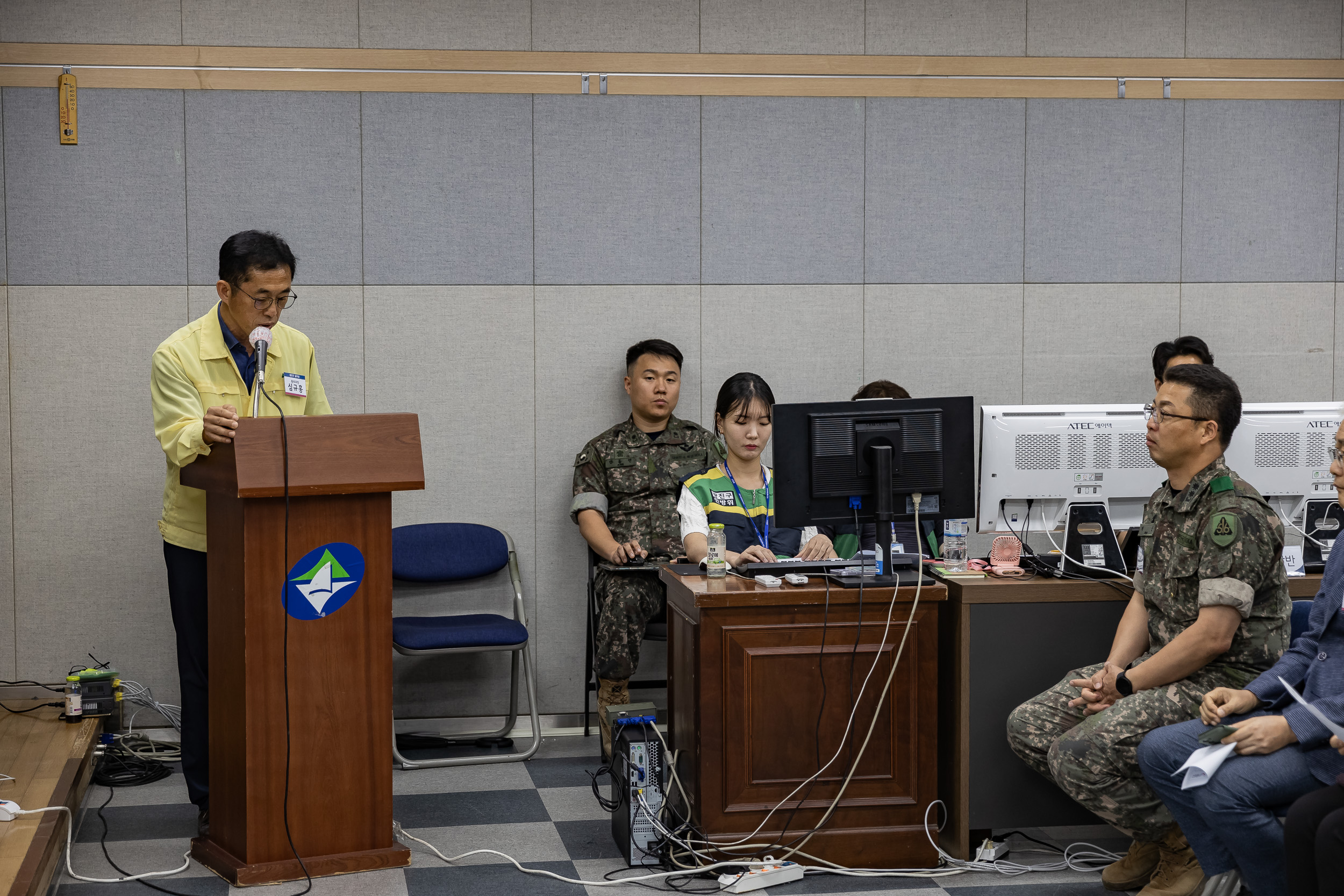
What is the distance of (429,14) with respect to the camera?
16.4 feet

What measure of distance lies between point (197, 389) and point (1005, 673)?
2474mm

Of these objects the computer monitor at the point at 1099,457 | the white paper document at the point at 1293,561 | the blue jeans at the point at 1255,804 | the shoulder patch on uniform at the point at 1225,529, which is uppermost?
the computer monitor at the point at 1099,457

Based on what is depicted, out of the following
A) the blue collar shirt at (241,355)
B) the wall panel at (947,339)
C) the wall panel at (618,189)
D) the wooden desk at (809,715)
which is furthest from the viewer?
the wall panel at (947,339)

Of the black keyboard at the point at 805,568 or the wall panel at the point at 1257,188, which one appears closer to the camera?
the black keyboard at the point at 805,568

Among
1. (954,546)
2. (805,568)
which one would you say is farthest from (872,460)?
(954,546)

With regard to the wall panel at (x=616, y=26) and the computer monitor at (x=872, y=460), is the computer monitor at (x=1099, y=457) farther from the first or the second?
the wall panel at (x=616, y=26)

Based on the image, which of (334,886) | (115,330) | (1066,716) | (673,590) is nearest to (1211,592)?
(1066,716)

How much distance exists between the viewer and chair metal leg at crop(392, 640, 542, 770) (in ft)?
14.9

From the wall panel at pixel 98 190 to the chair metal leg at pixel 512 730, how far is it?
204cm

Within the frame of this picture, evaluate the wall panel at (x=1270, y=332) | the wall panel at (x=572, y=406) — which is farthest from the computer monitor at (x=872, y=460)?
the wall panel at (x=1270, y=332)

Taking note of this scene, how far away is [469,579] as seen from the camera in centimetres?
500

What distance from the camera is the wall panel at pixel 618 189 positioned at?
5.11 metres

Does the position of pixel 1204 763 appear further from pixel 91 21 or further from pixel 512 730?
pixel 91 21

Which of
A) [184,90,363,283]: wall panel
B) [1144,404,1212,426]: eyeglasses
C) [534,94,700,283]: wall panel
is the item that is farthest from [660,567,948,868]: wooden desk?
[184,90,363,283]: wall panel
